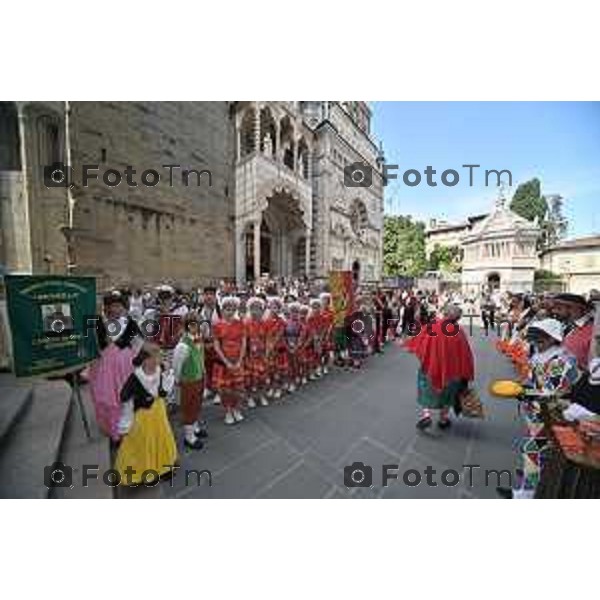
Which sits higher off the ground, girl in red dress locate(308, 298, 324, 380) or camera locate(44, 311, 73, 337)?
camera locate(44, 311, 73, 337)

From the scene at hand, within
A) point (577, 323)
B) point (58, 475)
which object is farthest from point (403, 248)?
point (58, 475)

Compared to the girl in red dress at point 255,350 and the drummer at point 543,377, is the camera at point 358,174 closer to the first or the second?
the girl in red dress at point 255,350

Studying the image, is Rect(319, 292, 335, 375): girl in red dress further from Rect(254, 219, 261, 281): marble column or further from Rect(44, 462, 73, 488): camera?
Rect(254, 219, 261, 281): marble column

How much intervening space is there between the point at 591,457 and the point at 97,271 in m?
6.60

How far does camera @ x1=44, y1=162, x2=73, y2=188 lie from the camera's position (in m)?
5.55

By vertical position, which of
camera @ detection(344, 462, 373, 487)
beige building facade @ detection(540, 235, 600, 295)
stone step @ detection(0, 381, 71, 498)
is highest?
beige building facade @ detection(540, 235, 600, 295)

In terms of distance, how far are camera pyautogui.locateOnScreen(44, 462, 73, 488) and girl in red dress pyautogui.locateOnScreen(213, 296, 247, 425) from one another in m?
1.35

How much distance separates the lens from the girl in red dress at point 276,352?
13.8 ft

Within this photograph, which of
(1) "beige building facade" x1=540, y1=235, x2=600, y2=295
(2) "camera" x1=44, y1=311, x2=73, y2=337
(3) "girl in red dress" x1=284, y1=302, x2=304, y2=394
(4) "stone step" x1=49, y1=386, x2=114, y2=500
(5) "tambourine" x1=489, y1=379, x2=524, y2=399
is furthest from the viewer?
(1) "beige building facade" x1=540, y1=235, x2=600, y2=295

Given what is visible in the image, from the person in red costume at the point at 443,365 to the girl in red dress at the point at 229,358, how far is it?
5.85ft

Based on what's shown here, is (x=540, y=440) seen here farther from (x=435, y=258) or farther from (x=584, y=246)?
(x=435, y=258)

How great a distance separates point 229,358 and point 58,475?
1598mm

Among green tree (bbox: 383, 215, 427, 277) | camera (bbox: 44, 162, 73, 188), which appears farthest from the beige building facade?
green tree (bbox: 383, 215, 427, 277)

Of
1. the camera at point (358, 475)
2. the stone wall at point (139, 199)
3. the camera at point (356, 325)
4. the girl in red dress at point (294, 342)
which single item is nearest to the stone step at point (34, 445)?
the camera at point (358, 475)
